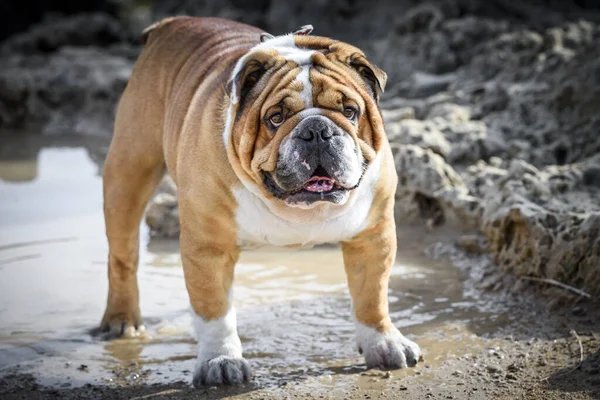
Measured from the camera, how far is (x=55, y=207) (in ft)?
23.9

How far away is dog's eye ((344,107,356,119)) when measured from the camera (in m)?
3.63

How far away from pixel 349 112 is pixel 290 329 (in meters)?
1.40

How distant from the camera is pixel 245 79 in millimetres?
3699

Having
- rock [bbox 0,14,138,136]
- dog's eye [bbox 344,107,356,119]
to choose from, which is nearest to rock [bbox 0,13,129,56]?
rock [bbox 0,14,138,136]

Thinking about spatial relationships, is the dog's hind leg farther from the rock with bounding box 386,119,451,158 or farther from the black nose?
the rock with bounding box 386,119,451,158

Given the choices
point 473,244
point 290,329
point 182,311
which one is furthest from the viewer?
point 473,244

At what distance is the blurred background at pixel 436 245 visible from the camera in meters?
4.14

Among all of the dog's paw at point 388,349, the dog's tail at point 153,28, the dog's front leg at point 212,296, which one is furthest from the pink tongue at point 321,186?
the dog's tail at point 153,28

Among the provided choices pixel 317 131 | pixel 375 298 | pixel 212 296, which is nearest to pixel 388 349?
pixel 375 298

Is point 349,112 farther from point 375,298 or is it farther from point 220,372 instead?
point 220,372

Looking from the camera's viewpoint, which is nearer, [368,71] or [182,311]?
[368,71]

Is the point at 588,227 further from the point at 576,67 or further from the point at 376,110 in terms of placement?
the point at 576,67

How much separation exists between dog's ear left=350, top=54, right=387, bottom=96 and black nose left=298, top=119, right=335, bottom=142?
1.37ft

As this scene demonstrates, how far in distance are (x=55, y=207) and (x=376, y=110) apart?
4.25m
